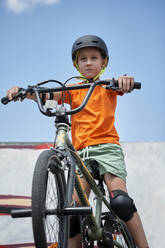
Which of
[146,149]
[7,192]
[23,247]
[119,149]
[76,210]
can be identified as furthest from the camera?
[146,149]

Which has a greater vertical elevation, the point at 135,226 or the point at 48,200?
the point at 48,200

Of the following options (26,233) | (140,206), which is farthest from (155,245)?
(26,233)

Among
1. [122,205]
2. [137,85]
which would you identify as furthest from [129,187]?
[137,85]

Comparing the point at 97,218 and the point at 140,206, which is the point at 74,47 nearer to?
the point at 97,218

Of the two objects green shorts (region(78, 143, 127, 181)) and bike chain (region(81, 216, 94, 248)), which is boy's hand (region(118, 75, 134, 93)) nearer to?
green shorts (region(78, 143, 127, 181))

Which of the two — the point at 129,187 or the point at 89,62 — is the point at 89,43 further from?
the point at 129,187

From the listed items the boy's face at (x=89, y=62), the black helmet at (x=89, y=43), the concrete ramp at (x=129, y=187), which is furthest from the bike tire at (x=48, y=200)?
the concrete ramp at (x=129, y=187)

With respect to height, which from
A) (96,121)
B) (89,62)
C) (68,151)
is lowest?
(68,151)

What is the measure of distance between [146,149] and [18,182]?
207 centimetres

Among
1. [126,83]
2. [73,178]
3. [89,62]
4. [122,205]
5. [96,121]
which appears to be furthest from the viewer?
[89,62]

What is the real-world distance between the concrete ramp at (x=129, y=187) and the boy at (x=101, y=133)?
5.52 ft

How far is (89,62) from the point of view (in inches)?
98.6

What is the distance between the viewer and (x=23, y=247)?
11.2 feet

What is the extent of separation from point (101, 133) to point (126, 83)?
65 centimetres
